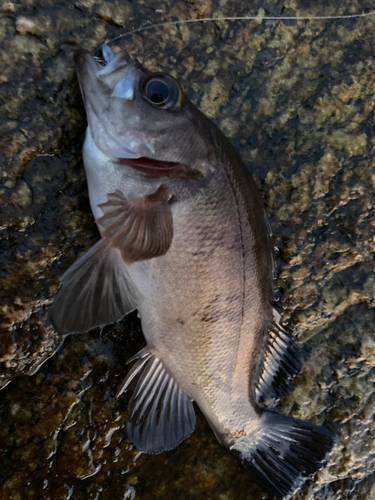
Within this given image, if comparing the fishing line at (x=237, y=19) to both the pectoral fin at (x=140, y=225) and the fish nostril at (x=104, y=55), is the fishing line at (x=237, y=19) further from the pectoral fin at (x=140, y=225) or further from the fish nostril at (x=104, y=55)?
the pectoral fin at (x=140, y=225)

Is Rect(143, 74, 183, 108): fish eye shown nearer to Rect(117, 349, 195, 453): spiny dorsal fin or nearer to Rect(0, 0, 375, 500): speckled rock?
Rect(0, 0, 375, 500): speckled rock

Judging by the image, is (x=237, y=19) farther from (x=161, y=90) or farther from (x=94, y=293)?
(x=94, y=293)

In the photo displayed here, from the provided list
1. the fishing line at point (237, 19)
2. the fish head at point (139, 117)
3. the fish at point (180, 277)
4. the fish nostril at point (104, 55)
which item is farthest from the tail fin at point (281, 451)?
the fishing line at point (237, 19)

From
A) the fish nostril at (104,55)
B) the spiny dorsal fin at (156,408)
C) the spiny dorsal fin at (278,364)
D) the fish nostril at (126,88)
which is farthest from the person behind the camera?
the spiny dorsal fin at (278,364)

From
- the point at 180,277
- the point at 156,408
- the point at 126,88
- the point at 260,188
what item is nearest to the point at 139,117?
the point at 126,88

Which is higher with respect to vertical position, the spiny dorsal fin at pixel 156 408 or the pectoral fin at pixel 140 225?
the pectoral fin at pixel 140 225

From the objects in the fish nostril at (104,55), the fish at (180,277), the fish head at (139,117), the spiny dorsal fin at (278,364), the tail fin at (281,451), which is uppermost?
the fish nostril at (104,55)

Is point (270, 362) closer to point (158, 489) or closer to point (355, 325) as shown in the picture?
point (355, 325)
